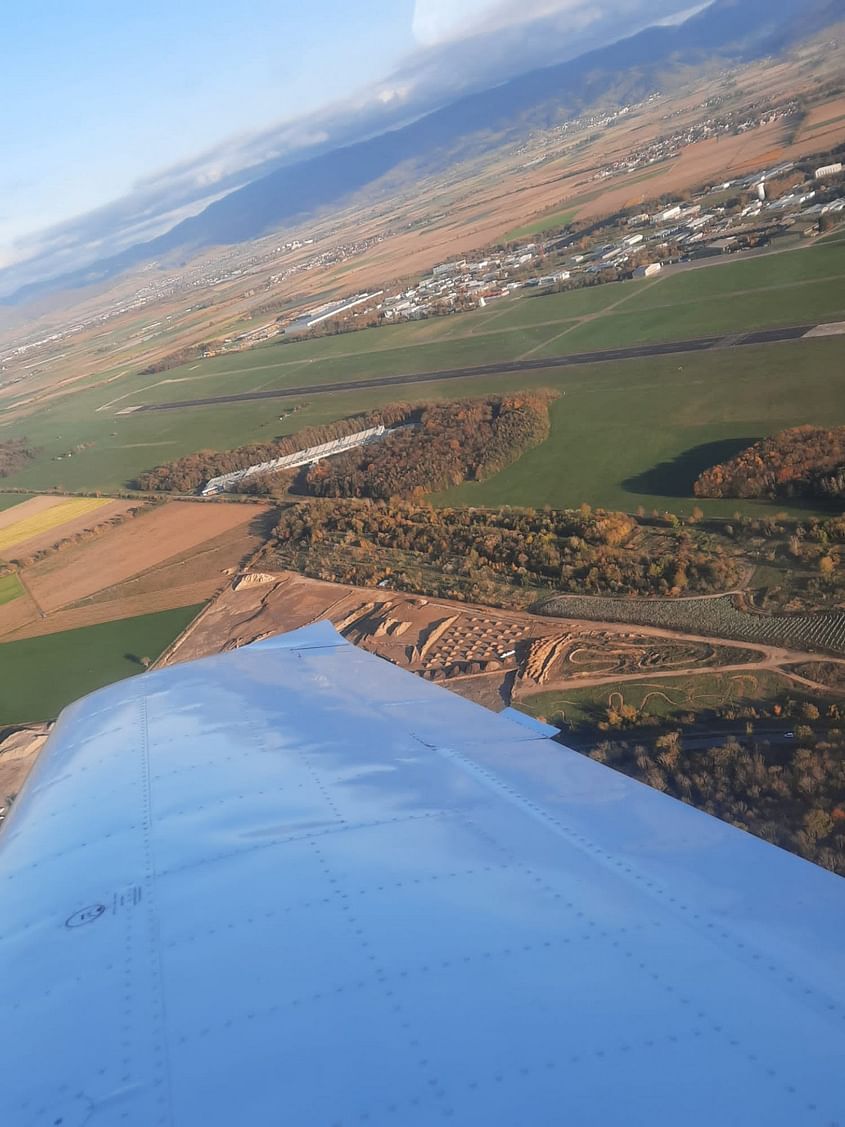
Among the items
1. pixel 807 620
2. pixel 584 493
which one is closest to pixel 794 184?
pixel 584 493

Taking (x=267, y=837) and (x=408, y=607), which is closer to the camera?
(x=267, y=837)

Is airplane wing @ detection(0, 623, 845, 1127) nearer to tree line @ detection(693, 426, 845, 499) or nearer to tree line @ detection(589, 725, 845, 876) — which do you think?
tree line @ detection(589, 725, 845, 876)

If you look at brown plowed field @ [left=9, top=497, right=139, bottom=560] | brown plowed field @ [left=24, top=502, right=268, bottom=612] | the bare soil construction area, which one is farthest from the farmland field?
the bare soil construction area

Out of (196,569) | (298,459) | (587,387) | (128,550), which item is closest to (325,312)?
(298,459)

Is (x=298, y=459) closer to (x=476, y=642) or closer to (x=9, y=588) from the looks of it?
(x=9, y=588)

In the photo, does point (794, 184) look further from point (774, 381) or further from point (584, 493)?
point (584, 493)
